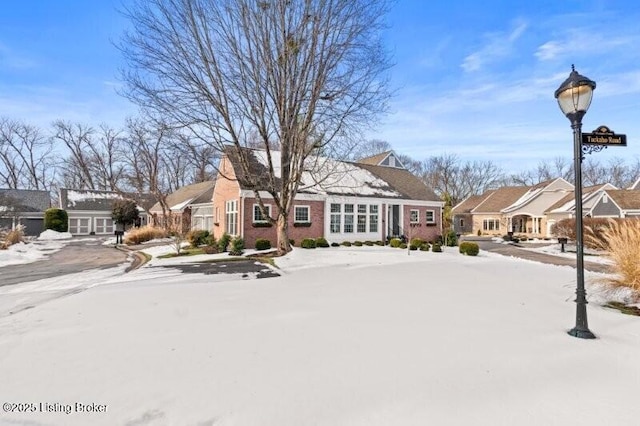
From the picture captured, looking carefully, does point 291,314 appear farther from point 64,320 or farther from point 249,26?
point 249,26

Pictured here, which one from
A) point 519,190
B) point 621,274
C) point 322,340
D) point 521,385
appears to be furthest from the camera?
point 519,190

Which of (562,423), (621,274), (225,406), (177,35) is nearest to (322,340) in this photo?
(225,406)

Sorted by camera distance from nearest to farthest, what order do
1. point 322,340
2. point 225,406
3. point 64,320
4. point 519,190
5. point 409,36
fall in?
point 225,406 → point 322,340 → point 64,320 → point 409,36 → point 519,190

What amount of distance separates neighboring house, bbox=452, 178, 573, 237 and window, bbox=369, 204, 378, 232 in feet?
68.1

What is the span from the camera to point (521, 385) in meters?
2.75

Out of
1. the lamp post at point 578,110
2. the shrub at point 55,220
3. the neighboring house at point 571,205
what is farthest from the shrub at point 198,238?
the neighboring house at point 571,205

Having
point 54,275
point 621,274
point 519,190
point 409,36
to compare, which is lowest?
point 54,275

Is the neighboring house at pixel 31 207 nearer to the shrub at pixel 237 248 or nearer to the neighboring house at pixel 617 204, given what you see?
the shrub at pixel 237 248

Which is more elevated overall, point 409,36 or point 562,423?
point 409,36

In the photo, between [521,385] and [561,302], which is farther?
[561,302]

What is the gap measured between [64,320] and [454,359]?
5.21 meters

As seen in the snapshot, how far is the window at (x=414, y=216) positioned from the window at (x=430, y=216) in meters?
0.79

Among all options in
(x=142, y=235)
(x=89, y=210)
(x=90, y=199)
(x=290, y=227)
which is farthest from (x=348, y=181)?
(x=90, y=199)

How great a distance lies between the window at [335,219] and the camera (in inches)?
746
